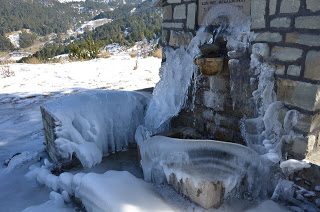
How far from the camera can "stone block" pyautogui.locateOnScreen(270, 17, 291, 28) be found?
1864 mm

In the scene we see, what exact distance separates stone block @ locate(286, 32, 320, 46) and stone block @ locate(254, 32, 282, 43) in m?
0.08

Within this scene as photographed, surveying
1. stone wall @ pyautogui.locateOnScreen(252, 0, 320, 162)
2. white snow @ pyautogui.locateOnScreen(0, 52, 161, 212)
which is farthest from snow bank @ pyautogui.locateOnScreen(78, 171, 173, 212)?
stone wall @ pyautogui.locateOnScreen(252, 0, 320, 162)

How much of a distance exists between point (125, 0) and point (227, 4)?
156 metres

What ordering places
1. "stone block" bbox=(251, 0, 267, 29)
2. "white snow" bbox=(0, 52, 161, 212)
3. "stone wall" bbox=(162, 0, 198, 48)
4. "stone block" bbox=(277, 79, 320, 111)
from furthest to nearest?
"stone wall" bbox=(162, 0, 198, 48)
"white snow" bbox=(0, 52, 161, 212)
"stone block" bbox=(251, 0, 267, 29)
"stone block" bbox=(277, 79, 320, 111)

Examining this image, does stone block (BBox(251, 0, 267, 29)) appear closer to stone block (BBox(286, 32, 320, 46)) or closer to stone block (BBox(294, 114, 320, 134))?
stone block (BBox(286, 32, 320, 46))

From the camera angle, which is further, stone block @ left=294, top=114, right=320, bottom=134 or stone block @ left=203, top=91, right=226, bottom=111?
stone block @ left=203, top=91, right=226, bottom=111

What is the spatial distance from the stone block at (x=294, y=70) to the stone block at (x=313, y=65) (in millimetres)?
60

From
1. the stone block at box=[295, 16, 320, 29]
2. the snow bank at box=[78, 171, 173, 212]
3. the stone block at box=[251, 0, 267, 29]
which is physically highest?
the stone block at box=[251, 0, 267, 29]

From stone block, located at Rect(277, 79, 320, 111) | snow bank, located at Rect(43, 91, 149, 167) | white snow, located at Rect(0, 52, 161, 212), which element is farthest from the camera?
snow bank, located at Rect(43, 91, 149, 167)

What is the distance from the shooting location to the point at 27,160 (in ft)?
9.88

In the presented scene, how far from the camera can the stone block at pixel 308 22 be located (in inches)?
66.7

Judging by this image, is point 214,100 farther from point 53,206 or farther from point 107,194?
point 53,206

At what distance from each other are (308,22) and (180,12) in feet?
5.17

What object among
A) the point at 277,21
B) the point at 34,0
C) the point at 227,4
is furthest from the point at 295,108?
the point at 34,0
